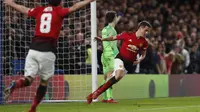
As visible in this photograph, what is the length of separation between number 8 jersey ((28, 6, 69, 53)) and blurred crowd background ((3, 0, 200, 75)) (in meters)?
5.89

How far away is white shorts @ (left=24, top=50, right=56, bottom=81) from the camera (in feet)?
32.3

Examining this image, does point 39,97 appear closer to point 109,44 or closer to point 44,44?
point 44,44

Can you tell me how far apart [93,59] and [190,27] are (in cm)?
1124

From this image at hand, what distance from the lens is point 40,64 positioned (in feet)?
32.4

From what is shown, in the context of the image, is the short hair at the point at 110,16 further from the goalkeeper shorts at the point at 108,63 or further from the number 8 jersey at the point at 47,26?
the number 8 jersey at the point at 47,26

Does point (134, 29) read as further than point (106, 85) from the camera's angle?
Yes

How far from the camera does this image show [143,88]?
19.9 meters

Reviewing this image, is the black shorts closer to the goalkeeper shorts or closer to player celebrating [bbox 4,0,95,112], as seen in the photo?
player celebrating [bbox 4,0,95,112]

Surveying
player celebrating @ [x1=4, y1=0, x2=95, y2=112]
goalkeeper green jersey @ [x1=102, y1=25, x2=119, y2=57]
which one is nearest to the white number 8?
player celebrating @ [x1=4, y1=0, x2=95, y2=112]

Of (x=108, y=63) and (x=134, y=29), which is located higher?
(x=134, y=29)

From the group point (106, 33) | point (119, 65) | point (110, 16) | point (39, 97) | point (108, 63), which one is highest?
point (110, 16)

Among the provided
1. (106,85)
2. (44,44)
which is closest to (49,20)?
(44,44)

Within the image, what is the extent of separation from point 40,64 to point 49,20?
29.6 inches

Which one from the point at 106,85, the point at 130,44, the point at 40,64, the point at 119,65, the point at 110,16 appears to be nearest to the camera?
the point at 40,64
